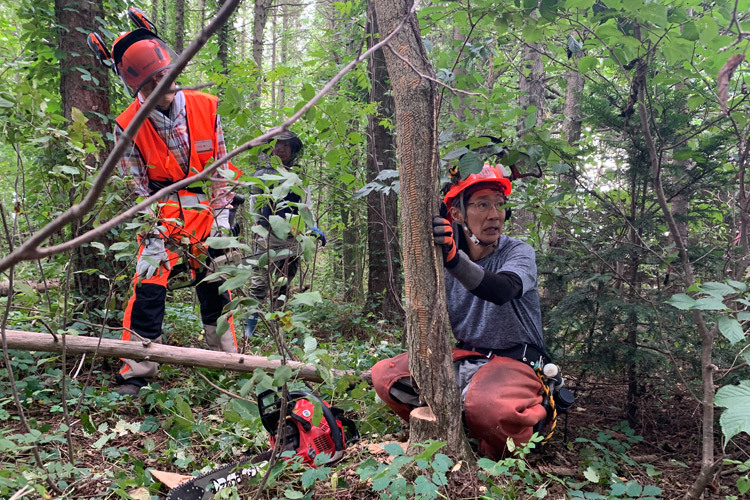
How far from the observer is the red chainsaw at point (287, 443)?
1941mm

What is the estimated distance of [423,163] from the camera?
2.10 meters

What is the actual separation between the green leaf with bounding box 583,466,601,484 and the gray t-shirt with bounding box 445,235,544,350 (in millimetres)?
763

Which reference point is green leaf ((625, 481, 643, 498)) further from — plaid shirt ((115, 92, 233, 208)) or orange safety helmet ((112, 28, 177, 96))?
orange safety helmet ((112, 28, 177, 96))

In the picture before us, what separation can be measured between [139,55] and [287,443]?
2.39 metres

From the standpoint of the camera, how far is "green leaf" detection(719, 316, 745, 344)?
1521 mm

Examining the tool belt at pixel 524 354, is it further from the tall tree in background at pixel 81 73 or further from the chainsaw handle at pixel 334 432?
the tall tree in background at pixel 81 73

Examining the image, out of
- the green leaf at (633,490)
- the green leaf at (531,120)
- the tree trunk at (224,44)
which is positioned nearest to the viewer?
the green leaf at (633,490)

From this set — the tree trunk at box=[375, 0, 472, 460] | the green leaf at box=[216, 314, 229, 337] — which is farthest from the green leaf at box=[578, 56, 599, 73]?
the green leaf at box=[216, 314, 229, 337]

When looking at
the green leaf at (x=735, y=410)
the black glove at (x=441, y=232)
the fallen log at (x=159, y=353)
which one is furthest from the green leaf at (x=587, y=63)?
the fallen log at (x=159, y=353)

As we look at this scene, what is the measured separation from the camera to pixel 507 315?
284cm

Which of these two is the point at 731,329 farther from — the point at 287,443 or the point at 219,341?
the point at 219,341

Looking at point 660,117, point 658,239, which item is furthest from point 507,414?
point 660,117

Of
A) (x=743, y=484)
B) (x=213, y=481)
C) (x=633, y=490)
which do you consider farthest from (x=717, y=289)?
(x=213, y=481)

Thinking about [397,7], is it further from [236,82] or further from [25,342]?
[236,82]
